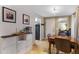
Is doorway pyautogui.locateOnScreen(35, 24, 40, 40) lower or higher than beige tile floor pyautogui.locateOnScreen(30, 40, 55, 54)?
higher

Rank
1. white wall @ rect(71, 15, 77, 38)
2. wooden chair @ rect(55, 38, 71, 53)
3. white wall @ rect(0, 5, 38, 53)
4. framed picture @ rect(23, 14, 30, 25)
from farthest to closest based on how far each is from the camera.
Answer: wooden chair @ rect(55, 38, 71, 53) < white wall @ rect(71, 15, 77, 38) < framed picture @ rect(23, 14, 30, 25) < white wall @ rect(0, 5, 38, 53)

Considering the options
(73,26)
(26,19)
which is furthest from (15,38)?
(73,26)

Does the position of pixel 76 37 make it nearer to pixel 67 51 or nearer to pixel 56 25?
pixel 67 51

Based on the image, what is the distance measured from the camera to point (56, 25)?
95.7 inches

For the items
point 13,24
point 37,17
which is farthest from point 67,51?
point 13,24

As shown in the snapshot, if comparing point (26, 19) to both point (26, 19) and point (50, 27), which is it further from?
point (50, 27)

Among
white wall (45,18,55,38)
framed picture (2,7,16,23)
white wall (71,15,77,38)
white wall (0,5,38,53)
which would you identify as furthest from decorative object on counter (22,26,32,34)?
white wall (71,15,77,38)

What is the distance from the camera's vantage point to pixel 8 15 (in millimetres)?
2061

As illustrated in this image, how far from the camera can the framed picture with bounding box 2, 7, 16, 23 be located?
197 cm

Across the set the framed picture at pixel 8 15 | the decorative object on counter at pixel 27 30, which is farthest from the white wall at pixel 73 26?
the framed picture at pixel 8 15

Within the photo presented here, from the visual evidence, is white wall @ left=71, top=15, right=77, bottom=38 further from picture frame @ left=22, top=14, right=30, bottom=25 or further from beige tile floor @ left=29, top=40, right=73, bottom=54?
picture frame @ left=22, top=14, right=30, bottom=25

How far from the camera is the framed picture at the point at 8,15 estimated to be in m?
1.97

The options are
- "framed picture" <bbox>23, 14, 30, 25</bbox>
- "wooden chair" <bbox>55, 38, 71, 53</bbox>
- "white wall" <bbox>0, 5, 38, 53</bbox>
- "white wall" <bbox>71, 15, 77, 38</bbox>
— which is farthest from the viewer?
"wooden chair" <bbox>55, 38, 71, 53</bbox>

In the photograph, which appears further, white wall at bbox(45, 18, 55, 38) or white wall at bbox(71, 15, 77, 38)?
white wall at bbox(45, 18, 55, 38)
